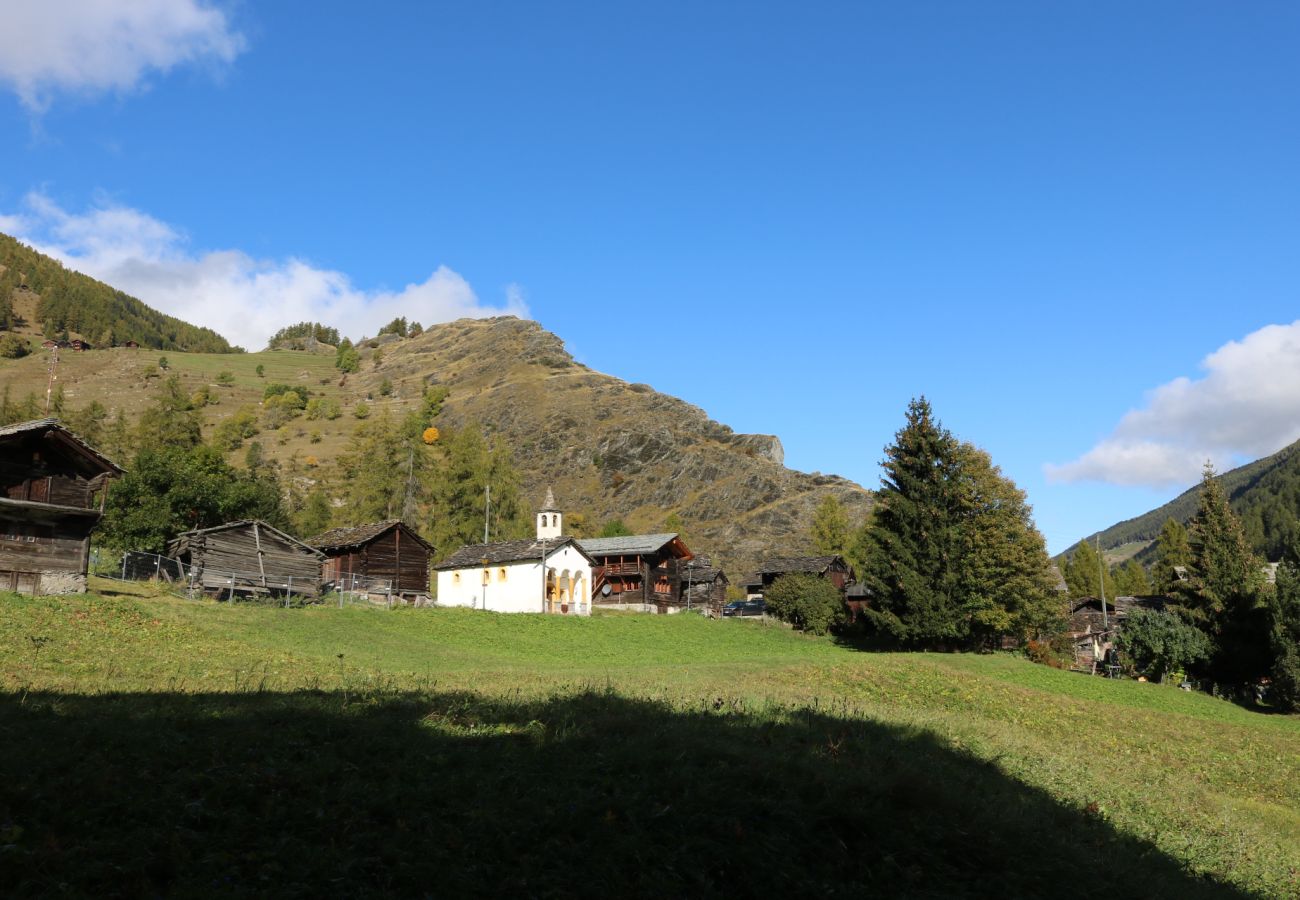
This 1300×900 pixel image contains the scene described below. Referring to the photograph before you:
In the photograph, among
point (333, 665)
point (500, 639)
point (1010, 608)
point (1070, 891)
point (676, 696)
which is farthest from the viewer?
point (1010, 608)

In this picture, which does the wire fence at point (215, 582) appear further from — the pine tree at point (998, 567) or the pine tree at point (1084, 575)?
the pine tree at point (1084, 575)

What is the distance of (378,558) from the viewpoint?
61844mm

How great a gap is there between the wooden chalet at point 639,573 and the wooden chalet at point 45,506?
136ft

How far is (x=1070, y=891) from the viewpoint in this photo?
11.7 metres

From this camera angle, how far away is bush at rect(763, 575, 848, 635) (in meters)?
59.5

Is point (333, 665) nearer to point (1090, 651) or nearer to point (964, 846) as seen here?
point (964, 846)

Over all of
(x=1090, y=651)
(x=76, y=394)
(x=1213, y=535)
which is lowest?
(x=1090, y=651)

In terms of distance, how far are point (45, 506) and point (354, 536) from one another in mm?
26865

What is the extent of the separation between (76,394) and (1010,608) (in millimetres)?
168991

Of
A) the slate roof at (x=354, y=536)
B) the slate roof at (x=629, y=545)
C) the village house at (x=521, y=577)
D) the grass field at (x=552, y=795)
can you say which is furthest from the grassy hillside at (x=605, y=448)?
the grass field at (x=552, y=795)

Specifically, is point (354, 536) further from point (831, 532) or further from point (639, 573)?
point (831, 532)

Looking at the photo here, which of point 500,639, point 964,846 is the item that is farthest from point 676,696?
point 500,639

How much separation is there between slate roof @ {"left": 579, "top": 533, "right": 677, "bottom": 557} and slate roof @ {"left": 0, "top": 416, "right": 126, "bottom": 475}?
130 ft

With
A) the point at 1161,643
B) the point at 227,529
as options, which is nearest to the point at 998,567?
the point at 1161,643
